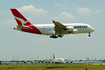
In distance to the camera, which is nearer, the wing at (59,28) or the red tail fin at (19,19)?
the wing at (59,28)

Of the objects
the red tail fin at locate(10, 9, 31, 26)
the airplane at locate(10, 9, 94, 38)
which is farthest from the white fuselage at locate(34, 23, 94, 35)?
the red tail fin at locate(10, 9, 31, 26)

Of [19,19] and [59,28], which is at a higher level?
[19,19]

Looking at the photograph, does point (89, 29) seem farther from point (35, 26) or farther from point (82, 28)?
point (35, 26)

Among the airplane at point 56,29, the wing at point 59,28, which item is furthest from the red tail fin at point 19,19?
the wing at point 59,28

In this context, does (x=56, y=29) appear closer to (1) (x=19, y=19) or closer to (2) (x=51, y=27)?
(2) (x=51, y=27)

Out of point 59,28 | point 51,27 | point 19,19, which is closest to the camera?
point 59,28

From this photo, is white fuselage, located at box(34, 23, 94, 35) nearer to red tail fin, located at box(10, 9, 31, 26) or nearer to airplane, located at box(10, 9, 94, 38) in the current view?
airplane, located at box(10, 9, 94, 38)

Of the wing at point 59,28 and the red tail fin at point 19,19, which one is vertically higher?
the red tail fin at point 19,19

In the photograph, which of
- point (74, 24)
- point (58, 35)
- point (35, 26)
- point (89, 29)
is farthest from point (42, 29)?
point (89, 29)

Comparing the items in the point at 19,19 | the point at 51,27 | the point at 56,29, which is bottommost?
the point at 56,29

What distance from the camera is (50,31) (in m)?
71.9

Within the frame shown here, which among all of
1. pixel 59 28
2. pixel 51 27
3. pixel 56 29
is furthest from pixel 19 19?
pixel 59 28

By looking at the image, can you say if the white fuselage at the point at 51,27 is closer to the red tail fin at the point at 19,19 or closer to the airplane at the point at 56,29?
the airplane at the point at 56,29

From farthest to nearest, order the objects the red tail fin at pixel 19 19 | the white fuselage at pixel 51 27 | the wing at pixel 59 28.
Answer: the red tail fin at pixel 19 19
the white fuselage at pixel 51 27
the wing at pixel 59 28
